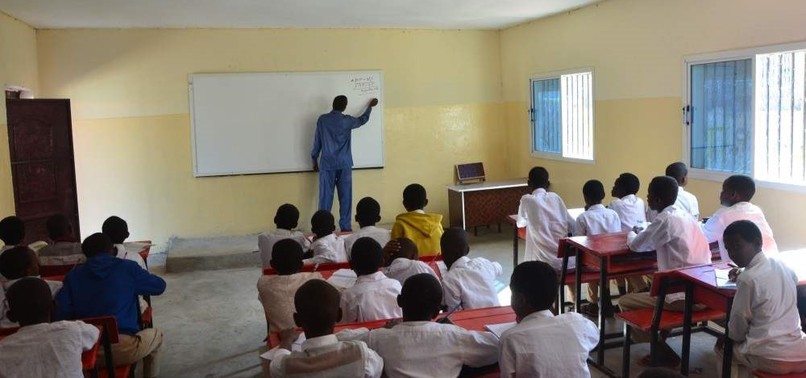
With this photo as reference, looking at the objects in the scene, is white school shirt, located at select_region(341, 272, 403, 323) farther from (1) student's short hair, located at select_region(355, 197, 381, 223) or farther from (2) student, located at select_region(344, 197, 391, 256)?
(1) student's short hair, located at select_region(355, 197, 381, 223)

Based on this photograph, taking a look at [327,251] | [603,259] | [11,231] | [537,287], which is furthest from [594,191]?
[11,231]

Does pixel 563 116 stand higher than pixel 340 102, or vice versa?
pixel 340 102

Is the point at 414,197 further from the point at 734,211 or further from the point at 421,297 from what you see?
the point at 421,297

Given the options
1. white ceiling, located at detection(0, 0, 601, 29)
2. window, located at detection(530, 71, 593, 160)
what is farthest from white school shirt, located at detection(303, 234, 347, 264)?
window, located at detection(530, 71, 593, 160)

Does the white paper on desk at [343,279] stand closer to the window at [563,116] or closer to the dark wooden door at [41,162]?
the dark wooden door at [41,162]

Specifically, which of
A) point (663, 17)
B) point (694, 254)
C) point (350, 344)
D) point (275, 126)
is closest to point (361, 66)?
point (275, 126)

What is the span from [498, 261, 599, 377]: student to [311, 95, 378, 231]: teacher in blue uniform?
5.62 meters

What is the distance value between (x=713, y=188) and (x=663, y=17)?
1526 mm

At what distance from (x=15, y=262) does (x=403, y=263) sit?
6.02 ft

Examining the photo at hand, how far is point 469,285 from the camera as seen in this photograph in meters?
3.04

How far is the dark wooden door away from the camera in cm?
605

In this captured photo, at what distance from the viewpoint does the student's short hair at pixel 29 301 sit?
2486 millimetres

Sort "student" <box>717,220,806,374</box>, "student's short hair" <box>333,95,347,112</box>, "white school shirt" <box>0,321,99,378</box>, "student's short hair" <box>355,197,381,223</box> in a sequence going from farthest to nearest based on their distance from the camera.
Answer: "student's short hair" <box>333,95,347,112</box>
"student's short hair" <box>355,197,381,223</box>
"student" <box>717,220,806,374</box>
"white school shirt" <box>0,321,99,378</box>

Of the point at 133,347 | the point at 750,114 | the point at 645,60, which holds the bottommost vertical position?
the point at 133,347
